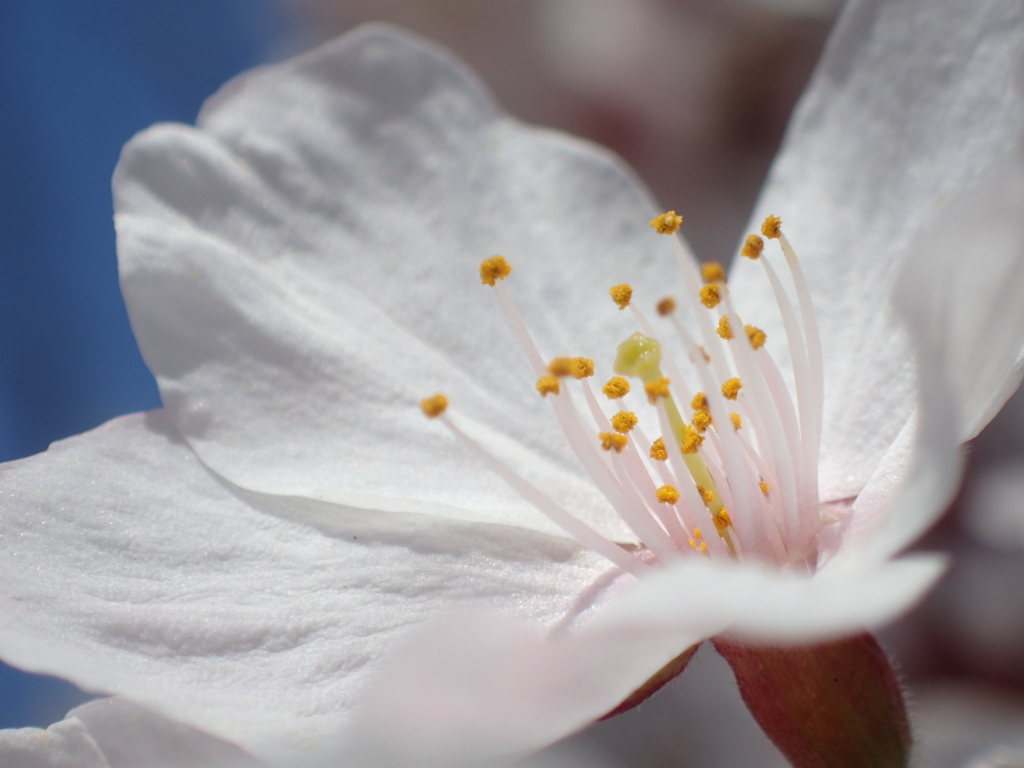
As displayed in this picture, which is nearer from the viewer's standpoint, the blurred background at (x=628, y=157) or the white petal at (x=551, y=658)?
the white petal at (x=551, y=658)

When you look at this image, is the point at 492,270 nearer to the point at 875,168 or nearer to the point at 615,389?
the point at 615,389

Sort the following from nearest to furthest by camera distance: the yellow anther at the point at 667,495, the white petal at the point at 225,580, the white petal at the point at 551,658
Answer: the white petal at the point at 551,658 → the white petal at the point at 225,580 → the yellow anther at the point at 667,495

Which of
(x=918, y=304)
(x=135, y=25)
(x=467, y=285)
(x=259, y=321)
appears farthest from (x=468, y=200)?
(x=135, y=25)

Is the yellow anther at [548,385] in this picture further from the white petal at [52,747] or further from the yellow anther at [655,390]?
the white petal at [52,747]

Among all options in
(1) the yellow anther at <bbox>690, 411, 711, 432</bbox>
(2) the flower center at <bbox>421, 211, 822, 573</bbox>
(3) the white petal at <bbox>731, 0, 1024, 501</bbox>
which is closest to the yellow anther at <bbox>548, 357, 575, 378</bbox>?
(2) the flower center at <bbox>421, 211, 822, 573</bbox>

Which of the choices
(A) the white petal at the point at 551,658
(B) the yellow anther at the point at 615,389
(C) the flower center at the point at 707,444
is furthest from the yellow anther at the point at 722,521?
(A) the white petal at the point at 551,658

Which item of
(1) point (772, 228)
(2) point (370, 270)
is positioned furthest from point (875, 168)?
(2) point (370, 270)

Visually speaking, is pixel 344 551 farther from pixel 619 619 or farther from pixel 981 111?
pixel 981 111
